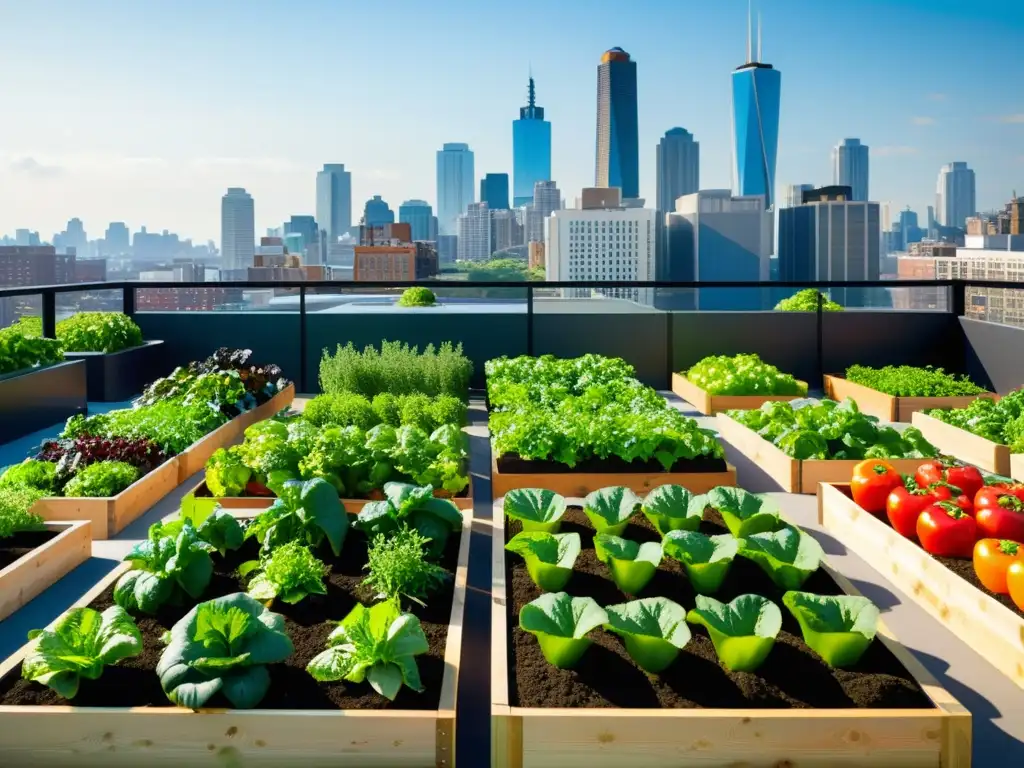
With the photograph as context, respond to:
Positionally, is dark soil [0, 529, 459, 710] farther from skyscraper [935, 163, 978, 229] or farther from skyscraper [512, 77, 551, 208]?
skyscraper [512, 77, 551, 208]

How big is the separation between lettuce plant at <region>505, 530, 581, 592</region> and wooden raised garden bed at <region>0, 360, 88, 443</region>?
4.48 meters

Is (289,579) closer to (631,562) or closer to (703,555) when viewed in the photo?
(631,562)

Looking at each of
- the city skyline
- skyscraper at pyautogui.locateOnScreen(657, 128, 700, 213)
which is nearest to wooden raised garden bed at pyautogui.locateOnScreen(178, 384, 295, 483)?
the city skyline

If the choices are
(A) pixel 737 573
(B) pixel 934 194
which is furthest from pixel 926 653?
(B) pixel 934 194

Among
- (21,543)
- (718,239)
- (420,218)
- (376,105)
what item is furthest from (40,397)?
(420,218)

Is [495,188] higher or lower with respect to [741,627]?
higher

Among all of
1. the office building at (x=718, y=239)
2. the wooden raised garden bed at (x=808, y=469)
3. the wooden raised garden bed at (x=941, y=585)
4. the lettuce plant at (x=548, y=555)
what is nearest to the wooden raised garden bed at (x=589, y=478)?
the wooden raised garden bed at (x=808, y=469)

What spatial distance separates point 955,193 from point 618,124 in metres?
44.6

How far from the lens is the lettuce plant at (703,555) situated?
2.79 m

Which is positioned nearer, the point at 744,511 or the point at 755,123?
the point at 744,511

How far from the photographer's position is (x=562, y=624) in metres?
2.40

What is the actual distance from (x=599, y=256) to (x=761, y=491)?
107 feet

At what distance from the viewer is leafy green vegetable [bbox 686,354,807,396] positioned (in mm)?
7156

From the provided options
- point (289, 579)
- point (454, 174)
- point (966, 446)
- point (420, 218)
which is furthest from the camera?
point (454, 174)
